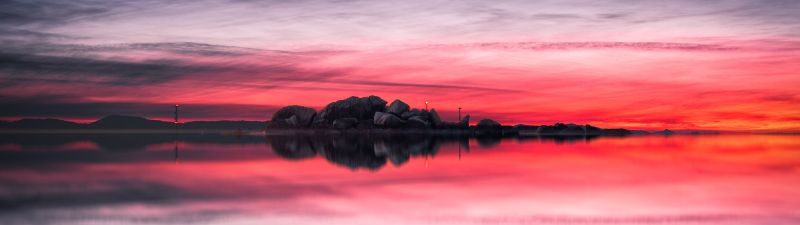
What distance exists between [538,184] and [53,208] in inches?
678

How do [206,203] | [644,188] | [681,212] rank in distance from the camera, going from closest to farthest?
[681,212]
[206,203]
[644,188]

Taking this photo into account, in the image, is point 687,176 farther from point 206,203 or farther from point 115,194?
point 115,194

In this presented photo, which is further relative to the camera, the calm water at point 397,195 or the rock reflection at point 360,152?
the rock reflection at point 360,152

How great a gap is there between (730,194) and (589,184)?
514cm

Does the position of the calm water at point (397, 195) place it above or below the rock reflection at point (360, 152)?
above

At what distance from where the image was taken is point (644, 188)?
2600 cm

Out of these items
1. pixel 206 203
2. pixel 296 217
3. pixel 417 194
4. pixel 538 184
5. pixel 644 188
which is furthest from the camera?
pixel 538 184

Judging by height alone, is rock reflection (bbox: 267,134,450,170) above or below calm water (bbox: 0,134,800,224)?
below

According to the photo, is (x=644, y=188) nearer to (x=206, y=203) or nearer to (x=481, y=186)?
(x=481, y=186)

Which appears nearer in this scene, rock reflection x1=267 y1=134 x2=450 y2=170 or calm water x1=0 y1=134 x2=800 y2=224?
calm water x1=0 y1=134 x2=800 y2=224

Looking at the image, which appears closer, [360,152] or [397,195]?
[397,195]

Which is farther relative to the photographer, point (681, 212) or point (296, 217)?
point (681, 212)

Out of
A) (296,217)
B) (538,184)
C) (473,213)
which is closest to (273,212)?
(296,217)

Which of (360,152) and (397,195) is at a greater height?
(397,195)
